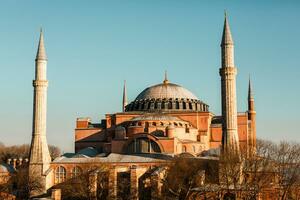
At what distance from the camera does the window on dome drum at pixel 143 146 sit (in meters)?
46.9

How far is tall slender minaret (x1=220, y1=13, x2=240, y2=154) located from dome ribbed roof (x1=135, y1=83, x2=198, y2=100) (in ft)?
42.2

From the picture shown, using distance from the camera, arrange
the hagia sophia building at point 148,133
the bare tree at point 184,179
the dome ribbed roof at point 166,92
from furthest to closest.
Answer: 1. the dome ribbed roof at point 166,92
2. the hagia sophia building at point 148,133
3. the bare tree at point 184,179

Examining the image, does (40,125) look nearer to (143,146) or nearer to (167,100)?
(143,146)

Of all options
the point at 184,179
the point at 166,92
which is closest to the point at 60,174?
the point at 184,179

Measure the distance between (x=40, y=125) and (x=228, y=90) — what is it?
54.5 ft

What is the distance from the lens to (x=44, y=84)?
47.4 meters

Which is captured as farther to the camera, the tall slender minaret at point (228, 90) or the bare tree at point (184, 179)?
the tall slender minaret at point (228, 90)

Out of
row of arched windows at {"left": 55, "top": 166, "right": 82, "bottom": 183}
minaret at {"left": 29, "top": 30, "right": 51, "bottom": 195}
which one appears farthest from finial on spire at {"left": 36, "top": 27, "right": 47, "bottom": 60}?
row of arched windows at {"left": 55, "top": 166, "right": 82, "bottom": 183}

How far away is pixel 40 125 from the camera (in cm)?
4591

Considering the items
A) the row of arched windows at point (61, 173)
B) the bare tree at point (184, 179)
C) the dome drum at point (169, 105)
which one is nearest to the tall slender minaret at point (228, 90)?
the bare tree at point (184, 179)

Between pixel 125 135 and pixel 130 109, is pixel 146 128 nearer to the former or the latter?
pixel 125 135

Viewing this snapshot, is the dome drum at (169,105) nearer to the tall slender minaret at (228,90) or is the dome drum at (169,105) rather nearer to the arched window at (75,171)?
→ the tall slender minaret at (228,90)

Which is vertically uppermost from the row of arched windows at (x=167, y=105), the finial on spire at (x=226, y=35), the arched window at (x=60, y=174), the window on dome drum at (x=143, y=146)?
the finial on spire at (x=226, y=35)

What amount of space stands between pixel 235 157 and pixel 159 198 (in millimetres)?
6087
